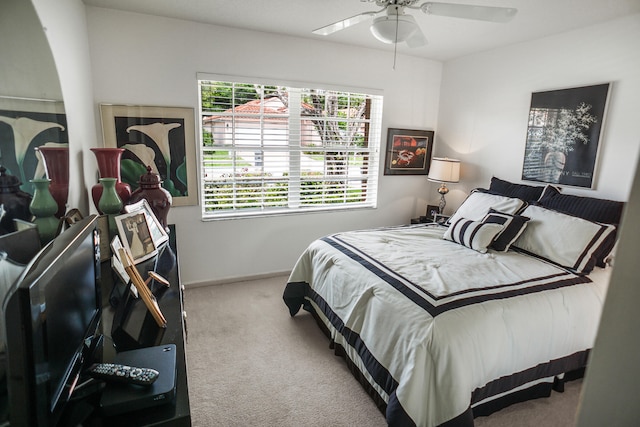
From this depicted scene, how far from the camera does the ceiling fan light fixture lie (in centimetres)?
198

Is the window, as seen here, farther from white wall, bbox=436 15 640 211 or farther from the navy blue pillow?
the navy blue pillow

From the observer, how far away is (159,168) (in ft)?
10.2

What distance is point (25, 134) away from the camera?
Answer: 47.3 inches

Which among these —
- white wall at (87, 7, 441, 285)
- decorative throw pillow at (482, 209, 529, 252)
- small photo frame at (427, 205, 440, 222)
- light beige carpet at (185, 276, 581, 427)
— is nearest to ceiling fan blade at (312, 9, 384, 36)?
white wall at (87, 7, 441, 285)

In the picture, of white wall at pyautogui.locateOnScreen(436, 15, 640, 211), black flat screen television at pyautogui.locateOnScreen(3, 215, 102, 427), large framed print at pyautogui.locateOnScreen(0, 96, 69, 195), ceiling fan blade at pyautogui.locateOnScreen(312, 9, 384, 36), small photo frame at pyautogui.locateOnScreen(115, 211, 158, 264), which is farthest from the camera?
white wall at pyautogui.locateOnScreen(436, 15, 640, 211)

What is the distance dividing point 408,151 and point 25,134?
12.2 ft

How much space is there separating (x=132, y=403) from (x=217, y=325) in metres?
1.98

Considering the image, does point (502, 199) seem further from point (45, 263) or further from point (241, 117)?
point (45, 263)

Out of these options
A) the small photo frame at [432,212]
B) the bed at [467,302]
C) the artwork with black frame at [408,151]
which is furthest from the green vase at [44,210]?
the small photo frame at [432,212]

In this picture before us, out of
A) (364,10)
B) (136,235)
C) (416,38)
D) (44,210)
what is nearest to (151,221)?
(136,235)

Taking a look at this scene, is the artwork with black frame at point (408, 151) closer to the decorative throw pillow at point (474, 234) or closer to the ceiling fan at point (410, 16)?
the decorative throw pillow at point (474, 234)

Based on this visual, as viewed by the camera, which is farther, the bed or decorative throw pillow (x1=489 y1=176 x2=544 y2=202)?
decorative throw pillow (x1=489 y1=176 x2=544 y2=202)

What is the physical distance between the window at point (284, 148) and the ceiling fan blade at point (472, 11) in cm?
179

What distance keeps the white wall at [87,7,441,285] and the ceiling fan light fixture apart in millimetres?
1511
